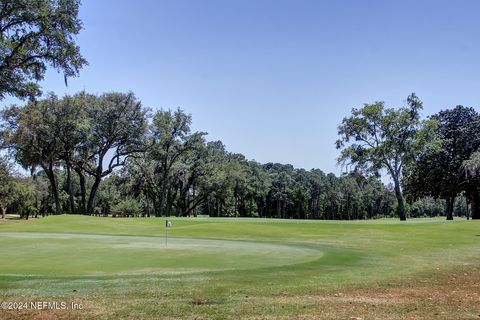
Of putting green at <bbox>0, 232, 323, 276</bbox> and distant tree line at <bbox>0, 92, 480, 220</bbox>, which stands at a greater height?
distant tree line at <bbox>0, 92, 480, 220</bbox>

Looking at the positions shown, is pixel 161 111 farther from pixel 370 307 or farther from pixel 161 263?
pixel 370 307

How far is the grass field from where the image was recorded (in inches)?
332

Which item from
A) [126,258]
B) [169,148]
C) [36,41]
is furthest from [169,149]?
[126,258]

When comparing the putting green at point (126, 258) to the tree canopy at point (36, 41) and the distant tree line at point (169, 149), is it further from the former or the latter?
the distant tree line at point (169, 149)

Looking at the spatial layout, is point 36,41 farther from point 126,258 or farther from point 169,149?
point 169,149

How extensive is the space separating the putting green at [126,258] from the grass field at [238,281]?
0.10ft

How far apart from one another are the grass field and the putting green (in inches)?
1.2

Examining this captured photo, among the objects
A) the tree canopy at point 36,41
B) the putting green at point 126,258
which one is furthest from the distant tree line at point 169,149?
the putting green at point 126,258

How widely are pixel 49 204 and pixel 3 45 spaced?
109813mm

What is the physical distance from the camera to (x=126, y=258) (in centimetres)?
1525

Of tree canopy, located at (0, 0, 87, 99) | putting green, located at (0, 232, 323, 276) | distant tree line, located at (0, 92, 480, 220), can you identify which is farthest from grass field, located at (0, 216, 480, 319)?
distant tree line, located at (0, 92, 480, 220)

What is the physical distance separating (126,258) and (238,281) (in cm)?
512

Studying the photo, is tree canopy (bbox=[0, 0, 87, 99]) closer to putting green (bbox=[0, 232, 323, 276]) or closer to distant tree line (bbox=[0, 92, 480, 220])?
putting green (bbox=[0, 232, 323, 276])

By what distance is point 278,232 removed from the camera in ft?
106
